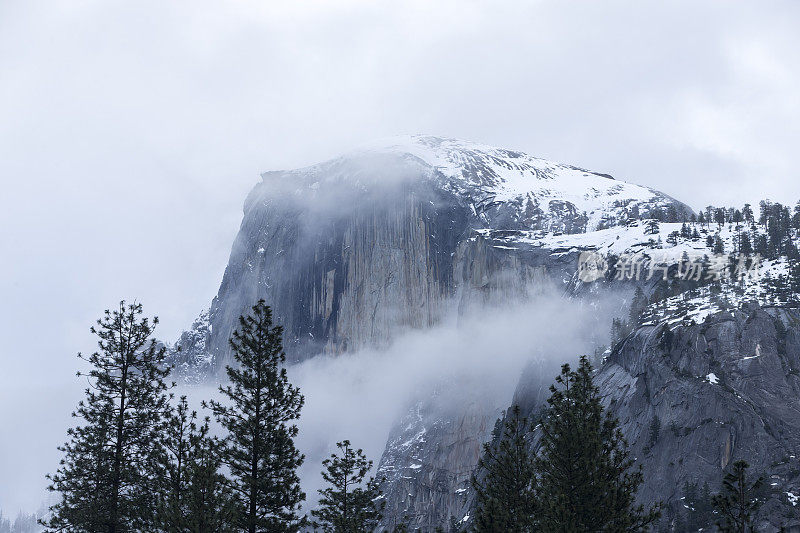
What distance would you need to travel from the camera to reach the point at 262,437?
4450 centimetres

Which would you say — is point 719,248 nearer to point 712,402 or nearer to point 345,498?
point 712,402

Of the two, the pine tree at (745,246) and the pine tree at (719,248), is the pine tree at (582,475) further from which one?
the pine tree at (745,246)

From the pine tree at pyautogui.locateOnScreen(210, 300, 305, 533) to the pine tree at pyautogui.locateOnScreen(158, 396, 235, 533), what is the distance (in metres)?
1.31

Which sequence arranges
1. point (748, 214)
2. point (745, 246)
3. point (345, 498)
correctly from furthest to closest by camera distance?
point (748, 214) < point (745, 246) < point (345, 498)

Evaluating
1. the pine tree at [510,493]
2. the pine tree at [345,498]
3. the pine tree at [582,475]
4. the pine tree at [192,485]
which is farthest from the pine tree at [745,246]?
the pine tree at [192,485]

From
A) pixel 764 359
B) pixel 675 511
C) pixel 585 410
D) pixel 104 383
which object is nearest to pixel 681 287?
pixel 764 359

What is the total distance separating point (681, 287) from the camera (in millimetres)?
164250

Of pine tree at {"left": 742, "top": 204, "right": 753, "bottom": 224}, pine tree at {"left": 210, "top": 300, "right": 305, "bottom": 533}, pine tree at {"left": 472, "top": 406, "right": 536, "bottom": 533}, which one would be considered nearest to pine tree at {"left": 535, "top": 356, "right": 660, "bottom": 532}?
pine tree at {"left": 472, "top": 406, "right": 536, "bottom": 533}

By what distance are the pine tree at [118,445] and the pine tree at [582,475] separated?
1987cm

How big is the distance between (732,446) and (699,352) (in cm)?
1923

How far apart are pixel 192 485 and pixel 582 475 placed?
65.7 ft

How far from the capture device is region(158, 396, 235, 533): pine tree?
120 ft

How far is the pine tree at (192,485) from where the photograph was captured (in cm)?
3669

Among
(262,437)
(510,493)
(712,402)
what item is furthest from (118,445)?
(712,402)
